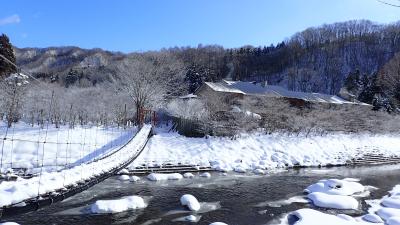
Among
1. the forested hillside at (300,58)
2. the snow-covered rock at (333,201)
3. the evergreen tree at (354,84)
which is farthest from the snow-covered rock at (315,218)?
the forested hillside at (300,58)

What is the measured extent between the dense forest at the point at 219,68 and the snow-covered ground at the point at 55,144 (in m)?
7.83

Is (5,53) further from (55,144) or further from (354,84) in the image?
(354,84)

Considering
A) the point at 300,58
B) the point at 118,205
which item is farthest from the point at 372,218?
the point at 300,58

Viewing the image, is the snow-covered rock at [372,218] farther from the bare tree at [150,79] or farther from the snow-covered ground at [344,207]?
the bare tree at [150,79]

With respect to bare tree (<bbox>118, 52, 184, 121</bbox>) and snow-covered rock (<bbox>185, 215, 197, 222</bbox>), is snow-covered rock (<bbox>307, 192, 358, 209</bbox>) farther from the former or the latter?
bare tree (<bbox>118, 52, 184, 121</bbox>)

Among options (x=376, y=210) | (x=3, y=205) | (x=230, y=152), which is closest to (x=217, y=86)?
(x=230, y=152)

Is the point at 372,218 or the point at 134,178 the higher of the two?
the point at 134,178

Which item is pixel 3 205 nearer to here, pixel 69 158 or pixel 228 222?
pixel 228 222

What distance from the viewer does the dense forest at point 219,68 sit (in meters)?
36.7

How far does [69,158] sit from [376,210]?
13082mm

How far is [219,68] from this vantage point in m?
77.8

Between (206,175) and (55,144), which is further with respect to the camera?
(55,144)

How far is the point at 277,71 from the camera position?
8488cm

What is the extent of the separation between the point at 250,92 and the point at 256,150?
17394 mm
